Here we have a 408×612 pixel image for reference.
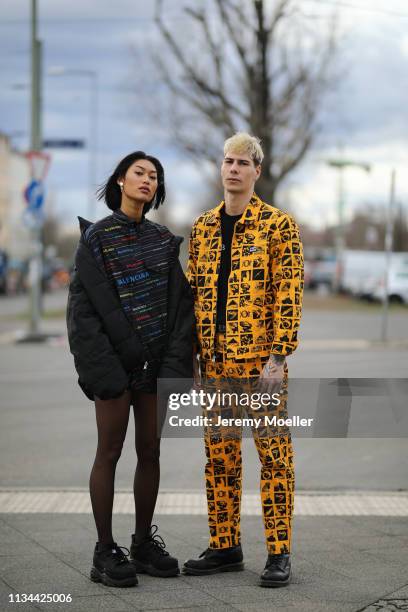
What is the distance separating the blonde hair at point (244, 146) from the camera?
460 centimetres

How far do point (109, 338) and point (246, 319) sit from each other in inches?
23.6

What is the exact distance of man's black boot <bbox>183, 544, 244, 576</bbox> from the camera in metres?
4.67

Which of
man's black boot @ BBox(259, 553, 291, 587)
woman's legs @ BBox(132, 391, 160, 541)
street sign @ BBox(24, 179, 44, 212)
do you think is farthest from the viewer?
street sign @ BBox(24, 179, 44, 212)

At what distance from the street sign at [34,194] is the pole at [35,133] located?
66cm

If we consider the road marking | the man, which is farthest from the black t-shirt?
the road marking

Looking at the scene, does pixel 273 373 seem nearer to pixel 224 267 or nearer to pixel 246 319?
pixel 246 319

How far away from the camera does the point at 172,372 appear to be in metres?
4.46

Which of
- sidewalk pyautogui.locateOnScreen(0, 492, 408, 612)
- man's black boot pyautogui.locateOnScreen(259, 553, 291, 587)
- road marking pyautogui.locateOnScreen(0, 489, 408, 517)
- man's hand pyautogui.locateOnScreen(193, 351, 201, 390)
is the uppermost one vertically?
man's hand pyautogui.locateOnScreen(193, 351, 201, 390)

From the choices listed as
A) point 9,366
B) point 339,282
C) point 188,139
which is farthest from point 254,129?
point 339,282

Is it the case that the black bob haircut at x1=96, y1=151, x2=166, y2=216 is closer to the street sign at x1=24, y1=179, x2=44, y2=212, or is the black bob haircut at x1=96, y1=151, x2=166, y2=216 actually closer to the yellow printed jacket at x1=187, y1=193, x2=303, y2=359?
the yellow printed jacket at x1=187, y1=193, x2=303, y2=359

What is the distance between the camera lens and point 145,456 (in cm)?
464

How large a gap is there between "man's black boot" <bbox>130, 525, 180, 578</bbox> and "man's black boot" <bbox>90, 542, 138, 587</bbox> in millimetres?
158

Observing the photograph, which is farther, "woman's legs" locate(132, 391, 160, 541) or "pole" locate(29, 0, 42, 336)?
"pole" locate(29, 0, 42, 336)

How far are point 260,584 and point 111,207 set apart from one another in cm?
180
